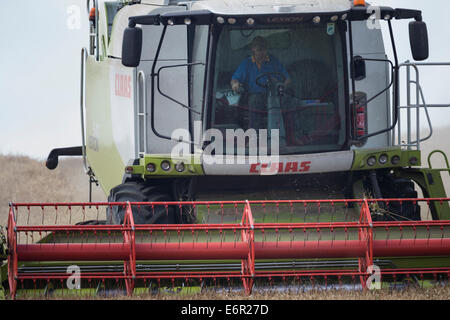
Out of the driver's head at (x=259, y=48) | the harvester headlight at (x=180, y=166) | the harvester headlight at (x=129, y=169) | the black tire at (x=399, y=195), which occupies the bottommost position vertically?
the black tire at (x=399, y=195)

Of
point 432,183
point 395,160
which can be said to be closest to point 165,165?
point 395,160

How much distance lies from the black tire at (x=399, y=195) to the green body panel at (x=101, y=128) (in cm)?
243

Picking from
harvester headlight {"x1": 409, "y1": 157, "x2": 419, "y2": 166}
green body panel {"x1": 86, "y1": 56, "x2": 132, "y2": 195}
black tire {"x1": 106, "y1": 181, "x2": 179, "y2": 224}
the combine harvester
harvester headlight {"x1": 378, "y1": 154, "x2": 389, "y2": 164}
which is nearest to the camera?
the combine harvester

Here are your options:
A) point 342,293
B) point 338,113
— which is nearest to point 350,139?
point 338,113

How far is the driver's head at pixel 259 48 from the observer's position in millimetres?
6562

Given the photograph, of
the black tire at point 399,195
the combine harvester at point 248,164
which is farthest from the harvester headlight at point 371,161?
the black tire at point 399,195

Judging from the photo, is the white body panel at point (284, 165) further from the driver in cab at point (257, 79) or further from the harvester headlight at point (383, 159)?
the harvester headlight at point (383, 159)

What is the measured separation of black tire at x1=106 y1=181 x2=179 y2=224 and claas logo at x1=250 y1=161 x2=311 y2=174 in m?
0.84

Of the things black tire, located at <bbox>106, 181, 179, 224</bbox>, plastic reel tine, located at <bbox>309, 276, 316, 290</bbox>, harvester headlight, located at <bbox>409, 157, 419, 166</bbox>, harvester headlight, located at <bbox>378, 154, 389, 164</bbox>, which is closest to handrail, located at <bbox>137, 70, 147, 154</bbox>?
black tire, located at <bbox>106, 181, 179, 224</bbox>

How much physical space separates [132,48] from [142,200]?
4.24ft

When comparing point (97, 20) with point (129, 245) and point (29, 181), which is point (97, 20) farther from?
point (29, 181)

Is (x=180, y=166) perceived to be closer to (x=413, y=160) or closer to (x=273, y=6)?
(x=273, y=6)

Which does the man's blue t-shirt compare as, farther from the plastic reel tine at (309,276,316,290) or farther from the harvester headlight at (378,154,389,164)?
the plastic reel tine at (309,276,316,290)

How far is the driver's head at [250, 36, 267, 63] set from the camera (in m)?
6.56
